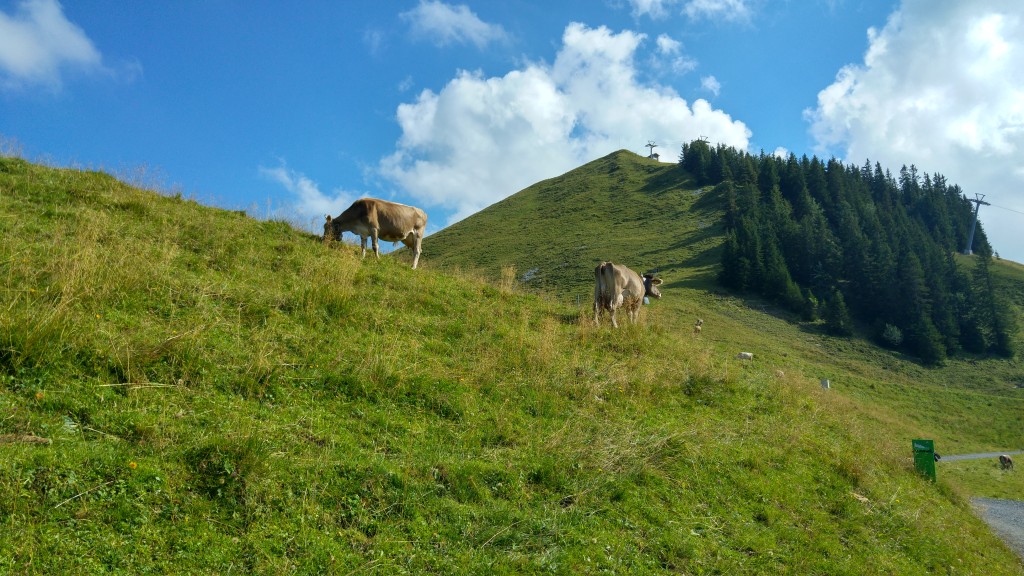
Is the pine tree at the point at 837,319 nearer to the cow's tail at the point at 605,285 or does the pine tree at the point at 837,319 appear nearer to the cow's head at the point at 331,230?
the cow's tail at the point at 605,285

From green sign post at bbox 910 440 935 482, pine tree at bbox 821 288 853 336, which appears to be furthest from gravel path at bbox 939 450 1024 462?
pine tree at bbox 821 288 853 336

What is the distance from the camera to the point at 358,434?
283 inches

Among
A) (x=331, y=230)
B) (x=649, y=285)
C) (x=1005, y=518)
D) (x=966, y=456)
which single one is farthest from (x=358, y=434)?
(x=966, y=456)

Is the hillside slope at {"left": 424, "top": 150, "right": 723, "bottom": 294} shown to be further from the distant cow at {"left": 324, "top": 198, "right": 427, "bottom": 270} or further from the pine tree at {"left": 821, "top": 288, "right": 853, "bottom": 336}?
the distant cow at {"left": 324, "top": 198, "right": 427, "bottom": 270}

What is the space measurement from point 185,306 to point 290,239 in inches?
270

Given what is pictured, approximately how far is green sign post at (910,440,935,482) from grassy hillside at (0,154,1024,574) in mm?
562

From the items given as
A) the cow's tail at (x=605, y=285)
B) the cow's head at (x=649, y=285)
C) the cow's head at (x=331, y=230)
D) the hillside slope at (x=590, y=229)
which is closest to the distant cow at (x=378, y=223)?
the cow's head at (x=331, y=230)

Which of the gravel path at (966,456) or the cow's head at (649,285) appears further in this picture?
the gravel path at (966,456)

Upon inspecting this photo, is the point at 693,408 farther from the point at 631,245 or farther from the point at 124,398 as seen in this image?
the point at 631,245

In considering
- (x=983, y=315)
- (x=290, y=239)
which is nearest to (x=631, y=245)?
(x=983, y=315)

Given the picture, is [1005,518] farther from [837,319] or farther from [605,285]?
[837,319]

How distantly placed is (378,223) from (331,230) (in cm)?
179

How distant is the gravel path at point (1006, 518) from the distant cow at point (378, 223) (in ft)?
57.4

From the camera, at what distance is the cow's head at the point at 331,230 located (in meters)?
17.5
